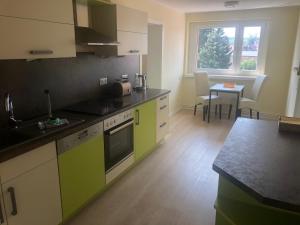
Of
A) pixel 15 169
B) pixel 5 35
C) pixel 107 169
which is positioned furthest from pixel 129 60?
pixel 15 169

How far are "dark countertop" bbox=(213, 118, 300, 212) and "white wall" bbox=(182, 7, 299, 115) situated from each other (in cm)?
383

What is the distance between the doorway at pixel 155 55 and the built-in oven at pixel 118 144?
6.25 ft

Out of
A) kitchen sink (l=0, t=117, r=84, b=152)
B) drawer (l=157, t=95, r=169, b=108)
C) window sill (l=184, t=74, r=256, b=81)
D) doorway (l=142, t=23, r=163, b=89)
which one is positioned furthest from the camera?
window sill (l=184, t=74, r=256, b=81)

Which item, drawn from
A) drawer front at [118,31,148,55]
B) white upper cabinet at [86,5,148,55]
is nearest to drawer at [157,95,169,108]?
drawer front at [118,31,148,55]

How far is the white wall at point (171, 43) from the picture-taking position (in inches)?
163

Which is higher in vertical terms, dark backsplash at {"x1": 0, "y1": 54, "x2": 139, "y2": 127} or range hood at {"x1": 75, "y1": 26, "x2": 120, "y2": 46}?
range hood at {"x1": 75, "y1": 26, "x2": 120, "y2": 46}

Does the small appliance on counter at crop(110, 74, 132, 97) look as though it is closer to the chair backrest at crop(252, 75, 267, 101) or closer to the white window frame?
the chair backrest at crop(252, 75, 267, 101)

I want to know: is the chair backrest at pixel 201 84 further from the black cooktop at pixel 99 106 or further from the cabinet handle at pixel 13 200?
the cabinet handle at pixel 13 200

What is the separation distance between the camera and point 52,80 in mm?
2412

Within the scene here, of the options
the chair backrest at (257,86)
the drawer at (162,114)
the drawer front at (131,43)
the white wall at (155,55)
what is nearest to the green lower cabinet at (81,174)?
the drawer front at (131,43)

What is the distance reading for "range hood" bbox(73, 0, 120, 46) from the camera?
2.54 meters

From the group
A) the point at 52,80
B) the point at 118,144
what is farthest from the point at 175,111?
the point at 52,80

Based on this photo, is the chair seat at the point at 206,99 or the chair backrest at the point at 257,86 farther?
the chair seat at the point at 206,99

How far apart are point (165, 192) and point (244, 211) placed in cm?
144
